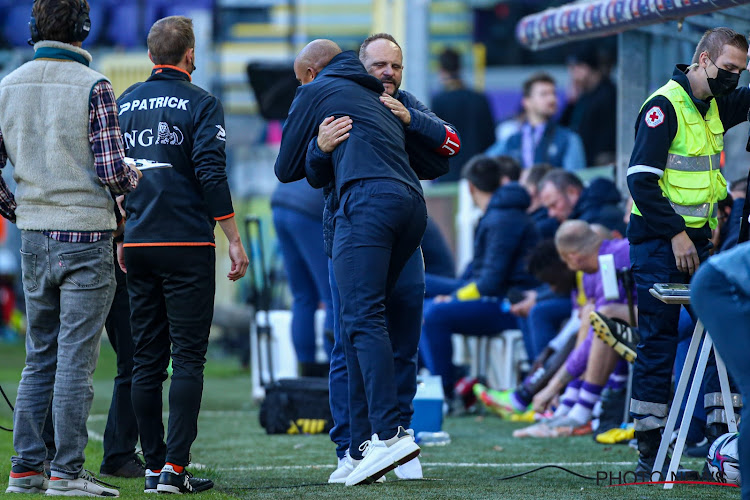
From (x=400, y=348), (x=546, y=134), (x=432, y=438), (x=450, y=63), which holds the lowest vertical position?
(x=432, y=438)

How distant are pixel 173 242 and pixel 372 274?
29.4 inches

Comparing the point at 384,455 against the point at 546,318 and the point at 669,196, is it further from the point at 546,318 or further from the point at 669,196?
the point at 546,318

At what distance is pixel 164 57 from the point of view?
4.70 meters

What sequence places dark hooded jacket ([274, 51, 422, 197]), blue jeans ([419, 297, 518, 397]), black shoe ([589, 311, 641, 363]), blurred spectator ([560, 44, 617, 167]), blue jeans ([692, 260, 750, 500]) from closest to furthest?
blue jeans ([692, 260, 750, 500]) → dark hooded jacket ([274, 51, 422, 197]) → black shoe ([589, 311, 641, 363]) → blue jeans ([419, 297, 518, 397]) → blurred spectator ([560, 44, 617, 167])

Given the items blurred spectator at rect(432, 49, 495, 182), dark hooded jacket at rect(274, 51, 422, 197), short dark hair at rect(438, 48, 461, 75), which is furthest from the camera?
short dark hair at rect(438, 48, 461, 75)

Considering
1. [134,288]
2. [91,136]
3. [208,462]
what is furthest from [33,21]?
[208,462]

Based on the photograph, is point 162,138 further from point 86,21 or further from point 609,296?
point 609,296

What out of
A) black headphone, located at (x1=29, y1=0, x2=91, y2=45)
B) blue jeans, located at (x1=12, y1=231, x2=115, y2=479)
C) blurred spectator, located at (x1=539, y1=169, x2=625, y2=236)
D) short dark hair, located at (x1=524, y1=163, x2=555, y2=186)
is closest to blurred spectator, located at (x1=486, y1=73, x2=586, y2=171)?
short dark hair, located at (x1=524, y1=163, x2=555, y2=186)

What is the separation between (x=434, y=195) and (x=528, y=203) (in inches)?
137

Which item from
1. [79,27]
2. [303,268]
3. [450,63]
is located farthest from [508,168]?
[79,27]

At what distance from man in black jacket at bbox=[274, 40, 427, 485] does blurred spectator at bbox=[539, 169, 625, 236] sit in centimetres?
310

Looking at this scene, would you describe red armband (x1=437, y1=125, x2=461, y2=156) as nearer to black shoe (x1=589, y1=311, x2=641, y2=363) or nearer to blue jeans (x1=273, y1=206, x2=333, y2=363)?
black shoe (x1=589, y1=311, x2=641, y2=363)

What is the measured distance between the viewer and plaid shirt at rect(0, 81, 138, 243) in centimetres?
427

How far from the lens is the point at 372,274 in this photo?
4.59m
